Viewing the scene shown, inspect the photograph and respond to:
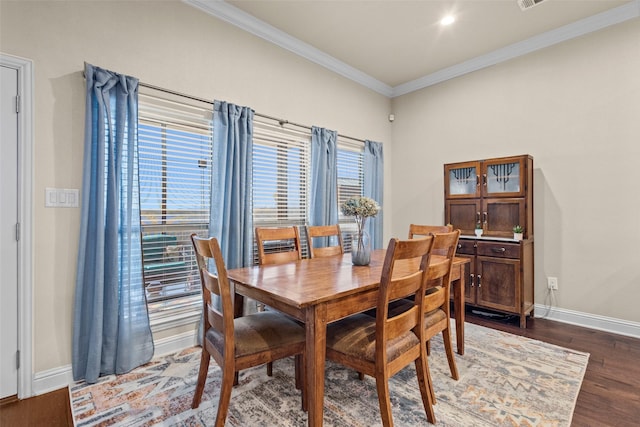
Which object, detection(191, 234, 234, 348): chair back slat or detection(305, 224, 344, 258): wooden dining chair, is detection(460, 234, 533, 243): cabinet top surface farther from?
detection(191, 234, 234, 348): chair back slat

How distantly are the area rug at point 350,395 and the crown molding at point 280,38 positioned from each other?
2.93m

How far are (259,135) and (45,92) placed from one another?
1629 mm

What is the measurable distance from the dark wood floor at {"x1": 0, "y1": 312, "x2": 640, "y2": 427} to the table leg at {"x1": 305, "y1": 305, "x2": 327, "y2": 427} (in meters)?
1.38

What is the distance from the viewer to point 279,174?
10.9 feet

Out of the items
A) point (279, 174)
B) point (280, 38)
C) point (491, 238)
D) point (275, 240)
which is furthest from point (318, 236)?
point (280, 38)

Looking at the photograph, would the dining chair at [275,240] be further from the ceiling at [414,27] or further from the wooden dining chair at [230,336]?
the ceiling at [414,27]

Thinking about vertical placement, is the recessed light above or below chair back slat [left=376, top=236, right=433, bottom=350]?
above

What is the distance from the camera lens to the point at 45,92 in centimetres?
198

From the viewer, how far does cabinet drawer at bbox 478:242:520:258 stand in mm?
3092

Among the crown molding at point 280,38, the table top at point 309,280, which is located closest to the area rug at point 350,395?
the table top at point 309,280

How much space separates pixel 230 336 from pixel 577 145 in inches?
146

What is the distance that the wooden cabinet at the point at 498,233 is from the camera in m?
3.10

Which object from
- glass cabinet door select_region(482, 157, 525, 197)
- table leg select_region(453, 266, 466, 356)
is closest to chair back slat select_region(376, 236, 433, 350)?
table leg select_region(453, 266, 466, 356)

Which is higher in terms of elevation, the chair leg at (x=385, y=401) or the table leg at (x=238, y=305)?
the table leg at (x=238, y=305)
